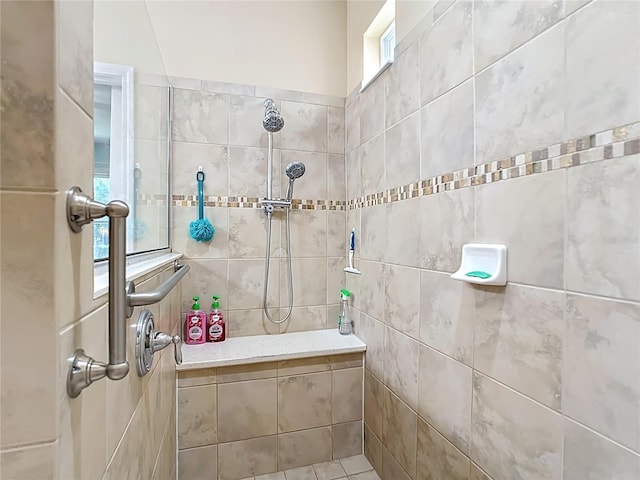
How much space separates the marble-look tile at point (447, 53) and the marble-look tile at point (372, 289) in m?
0.81

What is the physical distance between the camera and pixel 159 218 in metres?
1.57

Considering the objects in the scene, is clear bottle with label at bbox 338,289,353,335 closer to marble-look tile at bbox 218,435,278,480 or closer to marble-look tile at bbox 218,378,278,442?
marble-look tile at bbox 218,378,278,442

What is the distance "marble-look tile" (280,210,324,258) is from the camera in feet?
6.34

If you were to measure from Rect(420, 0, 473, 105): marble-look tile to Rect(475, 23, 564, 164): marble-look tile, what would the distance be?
0.11m

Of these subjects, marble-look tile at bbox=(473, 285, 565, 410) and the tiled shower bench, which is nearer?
marble-look tile at bbox=(473, 285, 565, 410)

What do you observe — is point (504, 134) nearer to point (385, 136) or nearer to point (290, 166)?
point (385, 136)

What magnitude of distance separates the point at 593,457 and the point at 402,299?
0.77m

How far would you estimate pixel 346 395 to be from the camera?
1.72 metres

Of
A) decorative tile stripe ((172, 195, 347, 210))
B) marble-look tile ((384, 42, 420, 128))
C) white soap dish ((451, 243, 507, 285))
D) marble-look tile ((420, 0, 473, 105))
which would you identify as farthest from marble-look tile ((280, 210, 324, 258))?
white soap dish ((451, 243, 507, 285))

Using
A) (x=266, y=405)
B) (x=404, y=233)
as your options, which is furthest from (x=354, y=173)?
(x=266, y=405)

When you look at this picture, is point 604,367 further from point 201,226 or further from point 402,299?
point 201,226

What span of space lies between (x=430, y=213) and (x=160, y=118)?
1414 mm

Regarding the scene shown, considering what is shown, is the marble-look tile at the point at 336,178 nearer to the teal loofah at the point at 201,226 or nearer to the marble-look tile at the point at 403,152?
the marble-look tile at the point at 403,152

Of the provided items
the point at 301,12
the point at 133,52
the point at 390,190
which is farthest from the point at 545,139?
the point at 301,12
